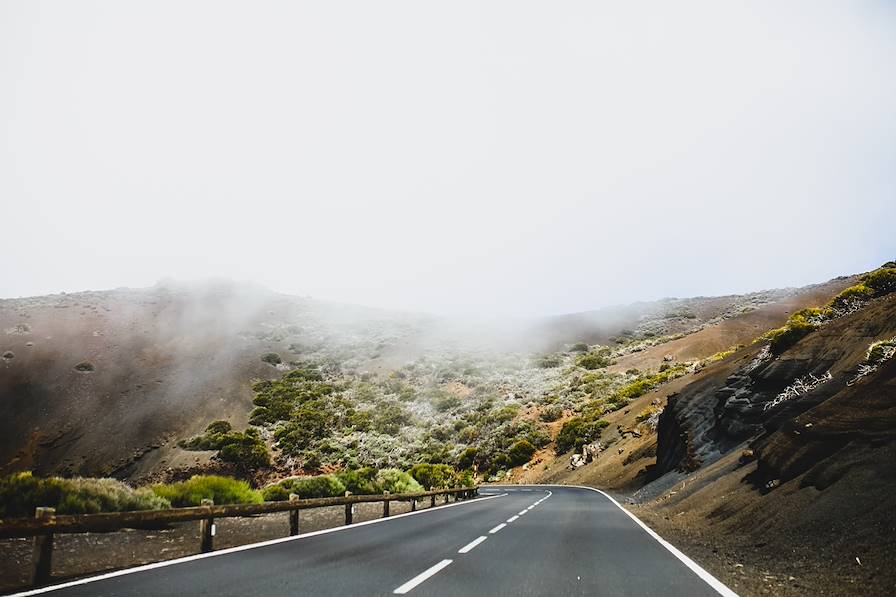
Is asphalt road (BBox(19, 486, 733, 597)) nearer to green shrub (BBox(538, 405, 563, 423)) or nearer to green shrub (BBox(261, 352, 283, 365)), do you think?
green shrub (BBox(538, 405, 563, 423))

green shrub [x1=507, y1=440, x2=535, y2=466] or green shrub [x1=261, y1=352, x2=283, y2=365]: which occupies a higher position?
green shrub [x1=261, y1=352, x2=283, y2=365]

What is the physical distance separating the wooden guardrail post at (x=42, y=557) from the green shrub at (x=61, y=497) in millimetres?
5131

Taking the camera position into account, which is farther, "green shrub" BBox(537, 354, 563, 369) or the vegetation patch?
"green shrub" BBox(537, 354, 563, 369)

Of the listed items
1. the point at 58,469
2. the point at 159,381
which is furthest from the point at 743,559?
the point at 159,381

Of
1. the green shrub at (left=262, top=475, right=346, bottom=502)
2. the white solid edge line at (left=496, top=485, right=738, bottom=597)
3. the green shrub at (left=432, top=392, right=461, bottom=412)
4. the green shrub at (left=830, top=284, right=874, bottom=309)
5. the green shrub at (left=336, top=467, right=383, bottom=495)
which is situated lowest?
the green shrub at (left=432, top=392, right=461, bottom=412)

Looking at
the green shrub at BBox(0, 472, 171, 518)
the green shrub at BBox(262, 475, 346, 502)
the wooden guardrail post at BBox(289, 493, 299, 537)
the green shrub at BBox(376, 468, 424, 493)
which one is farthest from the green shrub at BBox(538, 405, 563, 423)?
the green shrub at BBox(0, 472, 171, 518)

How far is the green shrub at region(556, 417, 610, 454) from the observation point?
1978 inches

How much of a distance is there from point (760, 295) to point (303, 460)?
101092mm

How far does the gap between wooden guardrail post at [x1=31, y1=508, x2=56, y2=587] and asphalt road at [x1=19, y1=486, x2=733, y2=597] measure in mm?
705

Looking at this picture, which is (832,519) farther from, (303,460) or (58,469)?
(58,469)

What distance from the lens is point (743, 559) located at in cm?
870

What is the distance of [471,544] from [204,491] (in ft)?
28.2

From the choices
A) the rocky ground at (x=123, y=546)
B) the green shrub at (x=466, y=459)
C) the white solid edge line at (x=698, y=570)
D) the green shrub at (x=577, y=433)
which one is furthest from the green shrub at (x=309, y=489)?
the green shrub at (x=577, y=433)

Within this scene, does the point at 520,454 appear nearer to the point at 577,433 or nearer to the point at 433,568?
the point at 577,433
